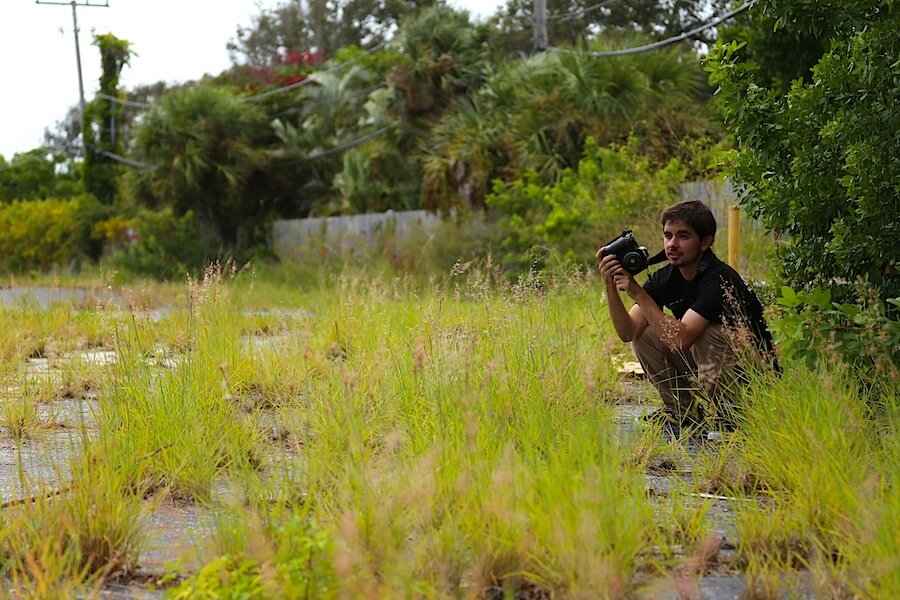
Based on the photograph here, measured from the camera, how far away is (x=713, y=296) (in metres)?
4.71

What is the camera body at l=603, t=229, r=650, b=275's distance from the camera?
470 cm

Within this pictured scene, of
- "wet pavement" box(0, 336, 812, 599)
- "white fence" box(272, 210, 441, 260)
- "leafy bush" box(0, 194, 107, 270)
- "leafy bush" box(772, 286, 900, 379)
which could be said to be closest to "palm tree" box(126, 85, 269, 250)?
"white fence" box(272, 210, 441, 260)

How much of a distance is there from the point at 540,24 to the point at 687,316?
1449 centimetres

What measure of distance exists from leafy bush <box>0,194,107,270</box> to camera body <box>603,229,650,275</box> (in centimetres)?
2780

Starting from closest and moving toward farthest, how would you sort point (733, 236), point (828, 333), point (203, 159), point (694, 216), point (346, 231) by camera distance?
point (828, 333) < point (694, 216) < point (733, 236) < point (346, 231) < point (203, 159)

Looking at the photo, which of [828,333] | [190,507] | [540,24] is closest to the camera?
[190,507]

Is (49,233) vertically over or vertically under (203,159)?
under

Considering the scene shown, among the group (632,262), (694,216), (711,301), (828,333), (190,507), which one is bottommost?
(190,507)

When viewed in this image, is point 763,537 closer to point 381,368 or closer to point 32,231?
point 381,368

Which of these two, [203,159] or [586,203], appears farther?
[203,159]

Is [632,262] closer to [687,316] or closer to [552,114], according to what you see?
[687,316]

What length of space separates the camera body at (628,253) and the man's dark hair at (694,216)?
0.22 metres

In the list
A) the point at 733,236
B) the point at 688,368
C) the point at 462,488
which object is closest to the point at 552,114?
the point at 733,236

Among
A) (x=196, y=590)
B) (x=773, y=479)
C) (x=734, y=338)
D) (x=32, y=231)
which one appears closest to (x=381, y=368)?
(x=734, y=338)
